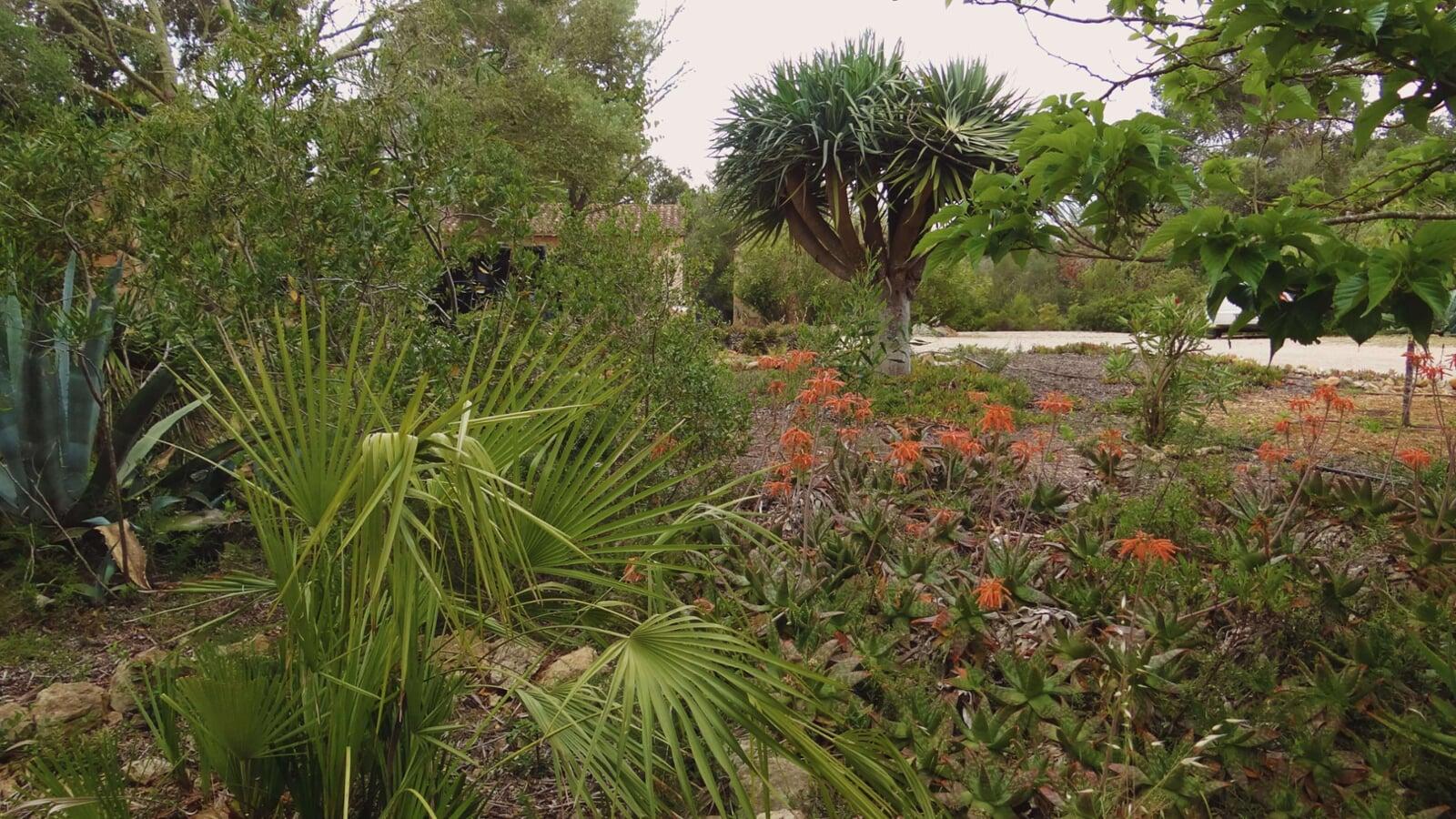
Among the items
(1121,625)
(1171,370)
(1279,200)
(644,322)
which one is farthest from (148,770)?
(1171,370)

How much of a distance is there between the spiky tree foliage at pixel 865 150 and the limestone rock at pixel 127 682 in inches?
283

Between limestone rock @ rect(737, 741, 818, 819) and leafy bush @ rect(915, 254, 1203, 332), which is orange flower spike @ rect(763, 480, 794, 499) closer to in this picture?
limestone rock @ rect(737, 741, 818, 819)

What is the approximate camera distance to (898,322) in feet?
30.7

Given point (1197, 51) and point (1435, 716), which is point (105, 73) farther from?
point (1435, 716)

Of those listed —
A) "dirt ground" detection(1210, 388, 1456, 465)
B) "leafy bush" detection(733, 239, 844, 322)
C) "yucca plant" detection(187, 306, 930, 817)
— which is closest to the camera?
"yucca plant" detection(187, 306, 930, 817)

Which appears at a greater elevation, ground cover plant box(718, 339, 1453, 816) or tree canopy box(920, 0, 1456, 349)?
tree canopy box(920, 0, 1456, 349)

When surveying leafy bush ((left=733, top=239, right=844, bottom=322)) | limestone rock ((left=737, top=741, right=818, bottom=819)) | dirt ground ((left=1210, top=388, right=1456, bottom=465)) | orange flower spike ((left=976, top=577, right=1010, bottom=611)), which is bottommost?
limestone rock ((left=737, top=741, right=818, bottom=819))

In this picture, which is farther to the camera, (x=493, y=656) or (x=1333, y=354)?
(x=1333, y=354)

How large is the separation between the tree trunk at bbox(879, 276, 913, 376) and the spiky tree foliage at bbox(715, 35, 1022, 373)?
1 cm

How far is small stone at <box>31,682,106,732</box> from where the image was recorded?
2.52 metres

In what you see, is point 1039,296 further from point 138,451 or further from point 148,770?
point 148,770

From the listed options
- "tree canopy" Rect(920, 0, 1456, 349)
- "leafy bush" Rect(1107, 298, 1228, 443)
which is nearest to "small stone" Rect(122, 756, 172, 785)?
"tree canopy" Rect(920, 0, 1456, 349)

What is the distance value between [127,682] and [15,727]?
0.29 meters

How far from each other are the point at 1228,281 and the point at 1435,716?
169 cm
